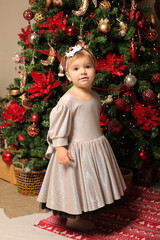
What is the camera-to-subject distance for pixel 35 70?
2.42m

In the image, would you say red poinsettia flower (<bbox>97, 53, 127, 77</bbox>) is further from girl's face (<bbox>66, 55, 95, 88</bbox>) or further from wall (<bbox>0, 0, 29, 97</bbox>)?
wall (<bbox>0, 0, 29, 97</bbox>)

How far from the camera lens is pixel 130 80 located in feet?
7.33

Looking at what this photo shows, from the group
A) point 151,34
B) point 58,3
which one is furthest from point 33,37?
point 151,34

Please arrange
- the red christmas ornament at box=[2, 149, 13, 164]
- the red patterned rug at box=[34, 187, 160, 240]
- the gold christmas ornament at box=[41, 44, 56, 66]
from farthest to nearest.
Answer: the red christmas ornament at box=[2, 149, 13, 164] → the gold christmas ornament at box=[41, 44, 56, 66] → the red patterned rug at box=[34, 187, 160, 240]

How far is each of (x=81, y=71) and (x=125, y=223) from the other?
1.05m

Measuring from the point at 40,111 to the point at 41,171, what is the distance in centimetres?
50

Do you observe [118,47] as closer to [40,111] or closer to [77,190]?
[40,111]

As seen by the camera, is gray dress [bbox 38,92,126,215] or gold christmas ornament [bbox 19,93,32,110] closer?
gray dress [bbox 38,92,126,215]

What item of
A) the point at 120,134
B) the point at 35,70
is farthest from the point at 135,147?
the point at 35,70

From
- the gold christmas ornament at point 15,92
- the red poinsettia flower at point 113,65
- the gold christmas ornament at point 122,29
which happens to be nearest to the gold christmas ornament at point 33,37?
the gold christmas ornament at point 15,92

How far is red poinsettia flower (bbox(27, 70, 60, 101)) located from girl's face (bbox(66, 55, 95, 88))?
53cm

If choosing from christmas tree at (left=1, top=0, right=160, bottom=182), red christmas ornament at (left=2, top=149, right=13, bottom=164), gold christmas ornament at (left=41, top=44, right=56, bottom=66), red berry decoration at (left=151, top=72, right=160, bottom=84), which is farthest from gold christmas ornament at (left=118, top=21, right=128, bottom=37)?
red christmas ornament at (left=2, top=149, right=13, bottom=164)

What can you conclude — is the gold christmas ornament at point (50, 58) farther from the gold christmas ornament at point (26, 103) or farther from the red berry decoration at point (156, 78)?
the red berry decoration at point (156, 78)

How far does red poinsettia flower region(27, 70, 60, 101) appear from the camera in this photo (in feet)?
7.43
